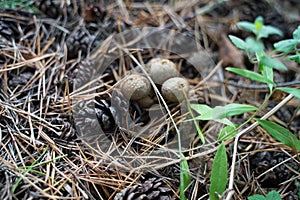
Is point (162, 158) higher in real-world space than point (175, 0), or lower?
lower

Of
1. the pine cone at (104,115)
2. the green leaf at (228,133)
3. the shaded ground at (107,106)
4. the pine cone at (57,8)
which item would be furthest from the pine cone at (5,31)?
the green leaf at (228,133)

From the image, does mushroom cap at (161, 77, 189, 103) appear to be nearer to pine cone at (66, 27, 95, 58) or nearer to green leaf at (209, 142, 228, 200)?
green leaf at (209, 142, 228, 200)

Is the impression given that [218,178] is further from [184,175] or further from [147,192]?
[147,192]

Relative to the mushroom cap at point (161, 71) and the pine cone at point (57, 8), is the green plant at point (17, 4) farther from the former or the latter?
the mushroom cap at point (161, 71)

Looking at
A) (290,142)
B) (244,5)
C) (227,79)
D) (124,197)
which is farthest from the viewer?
(244,5)

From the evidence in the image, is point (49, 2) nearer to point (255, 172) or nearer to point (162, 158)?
point (162, 158)

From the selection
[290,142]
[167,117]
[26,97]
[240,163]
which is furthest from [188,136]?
[26,97]

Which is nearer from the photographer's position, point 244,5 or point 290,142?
point 290,142
